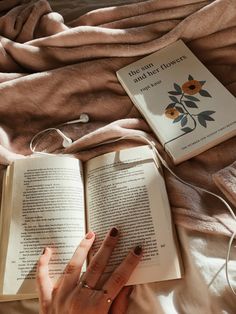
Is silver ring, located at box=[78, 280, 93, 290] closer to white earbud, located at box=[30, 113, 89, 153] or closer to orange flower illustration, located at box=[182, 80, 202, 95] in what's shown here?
white earbud, located at box=[30, 113, 89, 153]

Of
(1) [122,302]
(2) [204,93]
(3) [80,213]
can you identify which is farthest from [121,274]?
(2) [204,93]

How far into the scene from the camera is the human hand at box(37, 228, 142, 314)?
688mm

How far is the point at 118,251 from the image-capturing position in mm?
754

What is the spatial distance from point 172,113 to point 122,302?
41 centimetres

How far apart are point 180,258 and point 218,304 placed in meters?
0.10

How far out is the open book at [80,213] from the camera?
0.75 metres

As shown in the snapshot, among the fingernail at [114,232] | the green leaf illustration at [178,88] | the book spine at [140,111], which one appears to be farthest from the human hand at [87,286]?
the green leaf illustration at [178,88]

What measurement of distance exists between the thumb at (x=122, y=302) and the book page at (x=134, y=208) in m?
0.02

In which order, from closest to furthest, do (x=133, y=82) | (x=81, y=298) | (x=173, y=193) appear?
1. (x=81, y=298)
2. (x=173, y=193)
3. (x=133, y=82)

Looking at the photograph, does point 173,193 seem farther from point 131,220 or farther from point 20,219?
point 20,219

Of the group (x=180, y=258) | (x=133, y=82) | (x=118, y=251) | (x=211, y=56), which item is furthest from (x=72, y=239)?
(x=211, y=56)

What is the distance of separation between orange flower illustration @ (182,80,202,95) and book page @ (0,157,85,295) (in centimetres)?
30

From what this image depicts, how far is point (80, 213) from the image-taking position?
0.81 meters

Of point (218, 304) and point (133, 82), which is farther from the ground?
point (133, 82)
